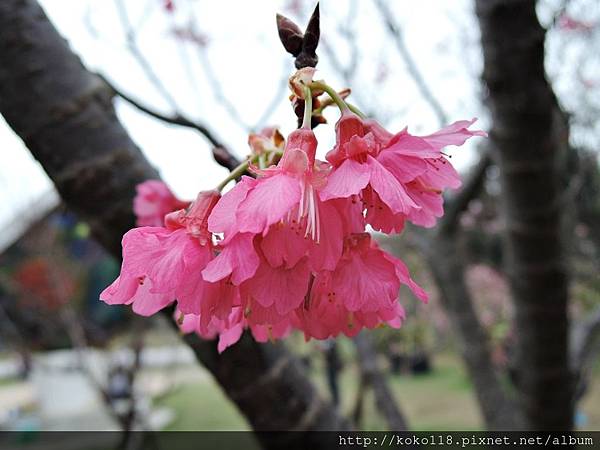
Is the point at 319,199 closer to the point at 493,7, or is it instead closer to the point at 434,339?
the point at 493,7

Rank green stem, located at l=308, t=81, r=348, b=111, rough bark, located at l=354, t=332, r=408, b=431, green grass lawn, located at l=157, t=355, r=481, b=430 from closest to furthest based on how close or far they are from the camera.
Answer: green stem, located at l=308, t=81, r=348, b=111
rough bark, located at l=354, t=332, r=408, b=431
green grass lawn, located at l=157, t=355, r=481, b=430

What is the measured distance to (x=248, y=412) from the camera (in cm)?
74

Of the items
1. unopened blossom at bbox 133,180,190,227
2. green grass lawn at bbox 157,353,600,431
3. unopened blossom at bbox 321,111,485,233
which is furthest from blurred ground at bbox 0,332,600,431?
unopened blossom at bbox 321,111,485,233

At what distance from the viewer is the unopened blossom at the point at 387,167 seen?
Answer: 1.28 ft

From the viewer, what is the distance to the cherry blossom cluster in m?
0.38

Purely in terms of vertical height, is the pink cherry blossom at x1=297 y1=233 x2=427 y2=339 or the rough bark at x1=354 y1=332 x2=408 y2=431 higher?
the pink cherry blossom at x1=297 y1=233 x2=427 y2=339

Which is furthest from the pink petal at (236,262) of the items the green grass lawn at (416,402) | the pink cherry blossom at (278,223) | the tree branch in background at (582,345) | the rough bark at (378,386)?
the green grass lawn at (416,402)

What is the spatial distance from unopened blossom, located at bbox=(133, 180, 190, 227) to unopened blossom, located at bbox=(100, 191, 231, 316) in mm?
188

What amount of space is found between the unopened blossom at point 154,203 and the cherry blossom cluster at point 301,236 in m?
0.17

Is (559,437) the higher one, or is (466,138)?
(466,138)

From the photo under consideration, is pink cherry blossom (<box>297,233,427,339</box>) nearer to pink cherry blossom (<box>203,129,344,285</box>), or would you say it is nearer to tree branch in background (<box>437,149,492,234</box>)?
pink cherry blossom (<box>203,129,344,285</box>)

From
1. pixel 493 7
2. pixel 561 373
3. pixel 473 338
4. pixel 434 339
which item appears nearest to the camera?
pixel 493 7

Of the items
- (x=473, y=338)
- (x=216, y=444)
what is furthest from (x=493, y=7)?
(x=216, y=444)

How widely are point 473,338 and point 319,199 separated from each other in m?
2.12
